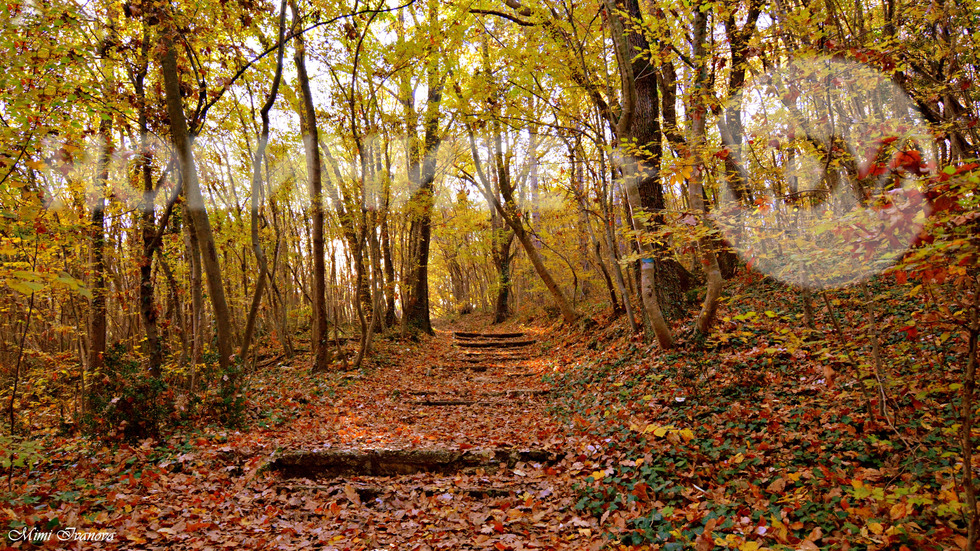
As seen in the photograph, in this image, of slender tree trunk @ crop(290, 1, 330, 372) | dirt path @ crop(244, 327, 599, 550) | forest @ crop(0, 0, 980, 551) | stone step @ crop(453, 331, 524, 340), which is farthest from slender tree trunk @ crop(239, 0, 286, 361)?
stone step @ crop(453, 331, 524, 340)

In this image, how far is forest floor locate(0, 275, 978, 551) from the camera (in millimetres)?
3178

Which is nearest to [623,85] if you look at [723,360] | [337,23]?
[723,360]

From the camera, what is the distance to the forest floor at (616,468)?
3178 millimetres

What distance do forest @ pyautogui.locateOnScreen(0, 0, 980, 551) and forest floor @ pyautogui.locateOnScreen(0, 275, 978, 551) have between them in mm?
33

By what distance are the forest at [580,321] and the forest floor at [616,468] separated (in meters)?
0.03

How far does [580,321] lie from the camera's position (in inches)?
504

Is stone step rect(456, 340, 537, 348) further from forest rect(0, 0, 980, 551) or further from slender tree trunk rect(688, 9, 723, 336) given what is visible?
slender tree trunk rect(688, 9, 723, 336)

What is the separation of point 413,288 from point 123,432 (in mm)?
10738

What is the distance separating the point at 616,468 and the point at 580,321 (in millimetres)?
8505

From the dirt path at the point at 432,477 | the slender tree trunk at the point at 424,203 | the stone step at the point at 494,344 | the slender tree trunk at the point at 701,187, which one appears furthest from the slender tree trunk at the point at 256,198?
the stone step at the point at 494,344

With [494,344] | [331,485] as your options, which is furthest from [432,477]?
[494,344]

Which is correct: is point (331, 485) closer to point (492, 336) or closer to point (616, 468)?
point (616, 468)

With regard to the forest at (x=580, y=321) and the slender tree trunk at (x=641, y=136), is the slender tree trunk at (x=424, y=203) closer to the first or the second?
the forest at (x=580, y=321)

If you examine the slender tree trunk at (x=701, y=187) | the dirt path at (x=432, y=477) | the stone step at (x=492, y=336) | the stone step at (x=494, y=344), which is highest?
the slender tree trunk at (x=701, y=187)
